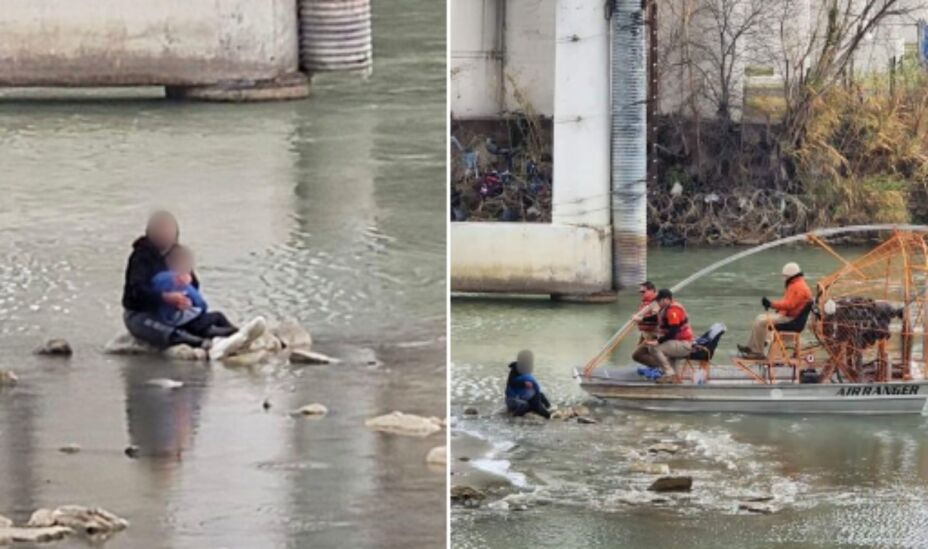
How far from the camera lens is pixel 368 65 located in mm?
2979

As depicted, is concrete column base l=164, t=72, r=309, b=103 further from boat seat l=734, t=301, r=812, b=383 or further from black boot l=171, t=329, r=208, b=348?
boat seat l=734, t=301, r=812, b=383

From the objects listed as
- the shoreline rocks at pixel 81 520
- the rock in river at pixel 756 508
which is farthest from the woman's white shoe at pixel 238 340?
the rock in river at pixel 756 508

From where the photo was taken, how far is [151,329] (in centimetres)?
285

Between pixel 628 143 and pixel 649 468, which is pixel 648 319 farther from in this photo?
pixel 628 143

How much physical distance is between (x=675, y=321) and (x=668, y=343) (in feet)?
0.31

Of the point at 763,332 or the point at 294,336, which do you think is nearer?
the point at 294,336

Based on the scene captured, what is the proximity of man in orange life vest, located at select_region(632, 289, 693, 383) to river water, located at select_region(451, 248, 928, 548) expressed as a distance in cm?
32

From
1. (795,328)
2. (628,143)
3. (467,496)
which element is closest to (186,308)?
(467,496)

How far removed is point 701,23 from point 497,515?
20.0 ft

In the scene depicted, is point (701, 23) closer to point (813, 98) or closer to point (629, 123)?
point (813, 98)

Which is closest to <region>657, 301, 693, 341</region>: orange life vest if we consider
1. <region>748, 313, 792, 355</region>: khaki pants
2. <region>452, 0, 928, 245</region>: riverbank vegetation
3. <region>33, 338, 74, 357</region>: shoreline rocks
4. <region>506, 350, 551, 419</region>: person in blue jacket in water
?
<region>748, 313, 792, 355</region>: khaki pants

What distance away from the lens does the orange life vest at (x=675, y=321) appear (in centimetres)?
862

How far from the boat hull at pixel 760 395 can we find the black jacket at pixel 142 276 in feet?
20.7

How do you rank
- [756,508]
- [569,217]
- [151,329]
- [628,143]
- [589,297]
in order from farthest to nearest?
[569,217] < [628,143] < [589,297] < [756,508] < [151,329]
